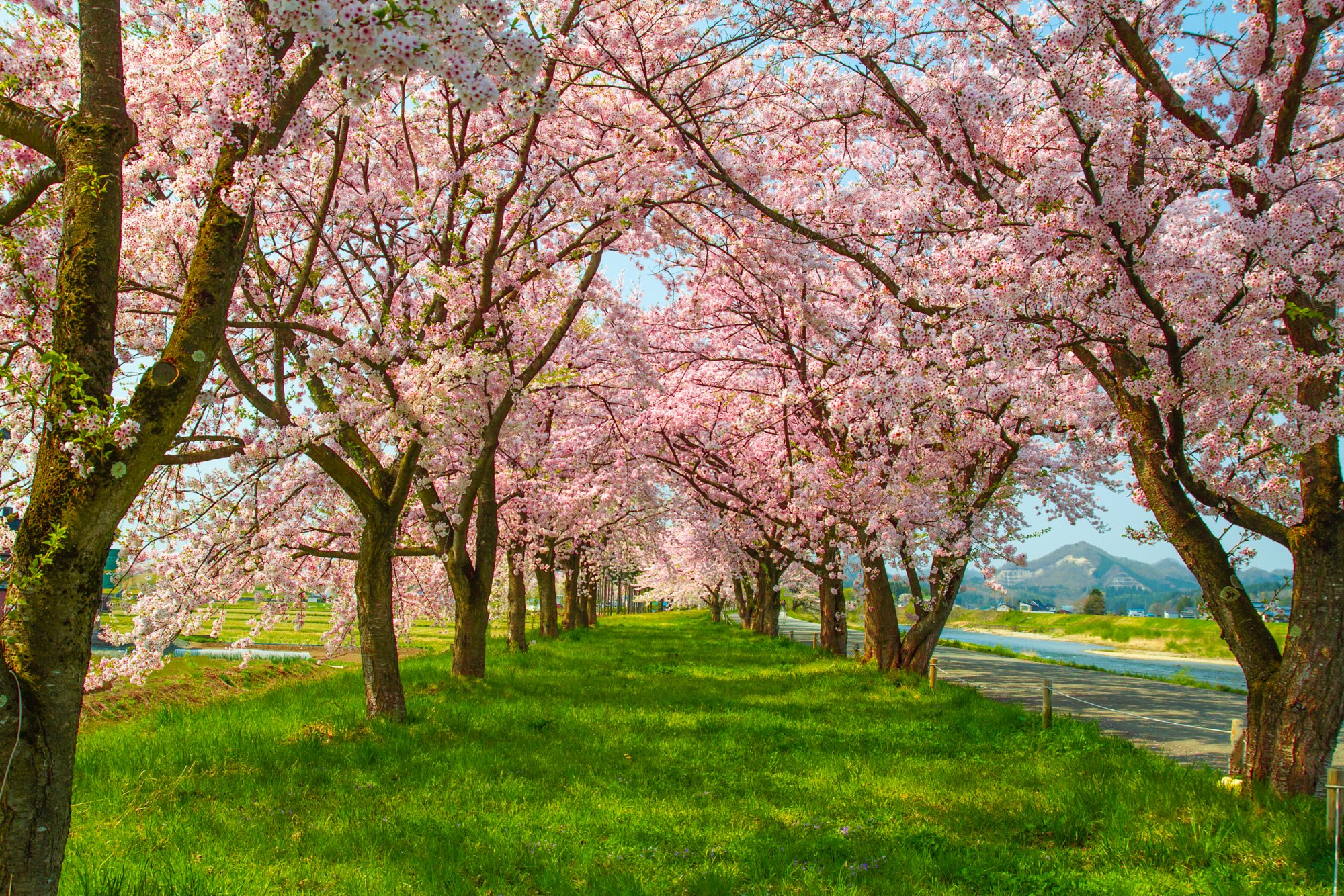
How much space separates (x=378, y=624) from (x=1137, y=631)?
6052 cm

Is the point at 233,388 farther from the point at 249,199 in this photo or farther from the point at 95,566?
the point at 95,566

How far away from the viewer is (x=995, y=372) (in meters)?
7.74

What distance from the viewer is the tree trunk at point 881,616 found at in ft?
52.5

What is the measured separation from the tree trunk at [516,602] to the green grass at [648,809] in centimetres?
974

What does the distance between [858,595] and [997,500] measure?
356 centimetres

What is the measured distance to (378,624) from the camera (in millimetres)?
10039

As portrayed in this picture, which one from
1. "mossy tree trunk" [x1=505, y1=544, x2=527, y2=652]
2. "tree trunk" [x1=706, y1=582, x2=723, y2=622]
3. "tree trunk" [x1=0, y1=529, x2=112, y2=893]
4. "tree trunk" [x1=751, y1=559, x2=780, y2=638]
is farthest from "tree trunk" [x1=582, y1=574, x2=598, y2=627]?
"tree trunk" [x1=0, y1=529, x2=112, y2=893]

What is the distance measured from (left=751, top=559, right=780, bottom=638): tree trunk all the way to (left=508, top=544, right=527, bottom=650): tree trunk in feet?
29.3

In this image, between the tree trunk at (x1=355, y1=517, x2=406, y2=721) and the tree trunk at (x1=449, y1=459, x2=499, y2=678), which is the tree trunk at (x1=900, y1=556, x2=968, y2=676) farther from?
the tree trunk at (x1=355, y1=517, x2=406, y2=721)

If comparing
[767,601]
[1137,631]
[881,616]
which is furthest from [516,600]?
[1137,631]

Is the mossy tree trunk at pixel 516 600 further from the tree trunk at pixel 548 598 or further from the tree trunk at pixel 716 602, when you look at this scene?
the tree trunk at pixel 716 602

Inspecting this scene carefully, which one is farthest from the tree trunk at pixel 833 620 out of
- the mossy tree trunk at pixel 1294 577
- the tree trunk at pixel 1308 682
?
the tree trunk at pixel 1308 682

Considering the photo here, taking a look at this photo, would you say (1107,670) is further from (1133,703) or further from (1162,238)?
(1162,238)

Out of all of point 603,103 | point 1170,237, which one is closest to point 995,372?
point 1170,237
